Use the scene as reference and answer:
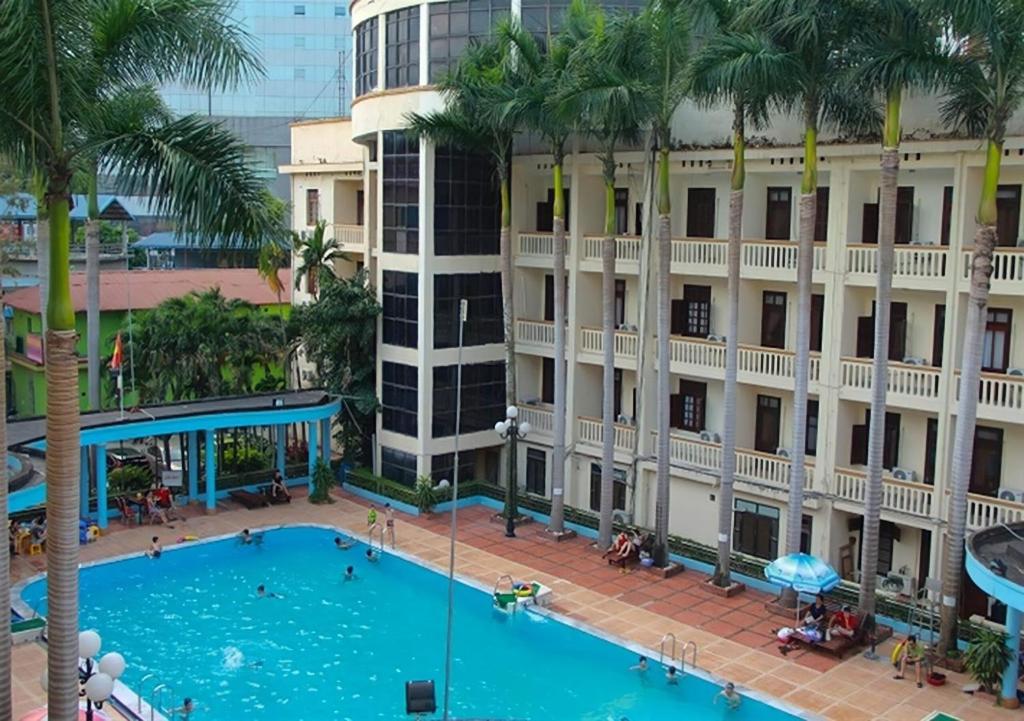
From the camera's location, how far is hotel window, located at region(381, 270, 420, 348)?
3616 centimetres

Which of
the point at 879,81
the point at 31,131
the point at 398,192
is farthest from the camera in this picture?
the point at 398,192

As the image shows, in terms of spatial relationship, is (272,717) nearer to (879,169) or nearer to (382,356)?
(382,356)

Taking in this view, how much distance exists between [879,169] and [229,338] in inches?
902

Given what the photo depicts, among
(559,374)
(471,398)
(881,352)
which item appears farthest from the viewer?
(471,398)

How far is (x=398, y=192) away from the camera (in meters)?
36.3

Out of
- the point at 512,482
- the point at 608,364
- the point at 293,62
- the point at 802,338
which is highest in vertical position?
the point at 293,62

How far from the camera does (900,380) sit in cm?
2736

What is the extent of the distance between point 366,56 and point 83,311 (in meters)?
16.7

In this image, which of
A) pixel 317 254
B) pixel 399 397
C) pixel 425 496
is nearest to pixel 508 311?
pixel 399 397

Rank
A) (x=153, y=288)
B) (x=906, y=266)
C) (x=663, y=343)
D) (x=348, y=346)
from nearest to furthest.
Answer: (x=906, y=266) → (x=663, y=343) → (x=348, y=346) → (x=153, y=288)

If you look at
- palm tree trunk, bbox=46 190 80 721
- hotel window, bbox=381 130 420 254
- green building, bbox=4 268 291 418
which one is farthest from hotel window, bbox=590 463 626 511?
palm tree trunk, bbox=46 190 80 721

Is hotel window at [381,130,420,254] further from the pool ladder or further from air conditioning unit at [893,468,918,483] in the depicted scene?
air conditioning unit at [893,468,918,483]

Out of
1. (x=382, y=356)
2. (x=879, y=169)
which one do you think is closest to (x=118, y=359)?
(x=382, y=356)

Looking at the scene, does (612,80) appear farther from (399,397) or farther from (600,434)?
(399,397)
